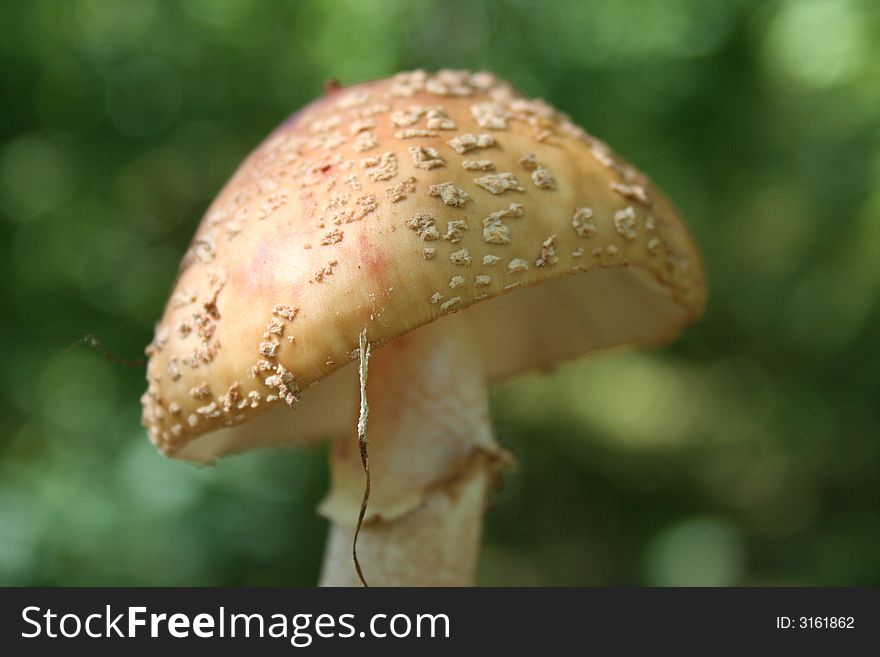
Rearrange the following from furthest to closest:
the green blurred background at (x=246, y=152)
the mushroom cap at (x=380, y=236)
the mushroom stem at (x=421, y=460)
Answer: the green blurred background at (x=246, y=152)
the mushroom stem at (x=421, y=460)
the mushroom cap at (x=380, y=236)

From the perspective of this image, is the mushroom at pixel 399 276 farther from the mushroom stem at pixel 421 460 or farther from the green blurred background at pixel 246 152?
the green blurred background at pixel 246 152

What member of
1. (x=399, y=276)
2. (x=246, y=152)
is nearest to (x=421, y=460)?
(x=399, y=276)

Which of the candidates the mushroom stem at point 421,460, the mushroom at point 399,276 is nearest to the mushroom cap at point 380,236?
the mushroom at point 399,276

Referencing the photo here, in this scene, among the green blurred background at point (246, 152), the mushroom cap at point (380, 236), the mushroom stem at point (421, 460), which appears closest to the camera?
the mushroom cap at point (380, 236)

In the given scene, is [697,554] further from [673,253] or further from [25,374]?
[25,374]

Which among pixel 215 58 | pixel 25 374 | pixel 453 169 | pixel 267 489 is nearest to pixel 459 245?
pixel 453 169

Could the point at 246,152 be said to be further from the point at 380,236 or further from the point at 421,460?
the point at 380,236

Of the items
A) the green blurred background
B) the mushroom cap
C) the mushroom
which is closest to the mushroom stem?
the mushroom
